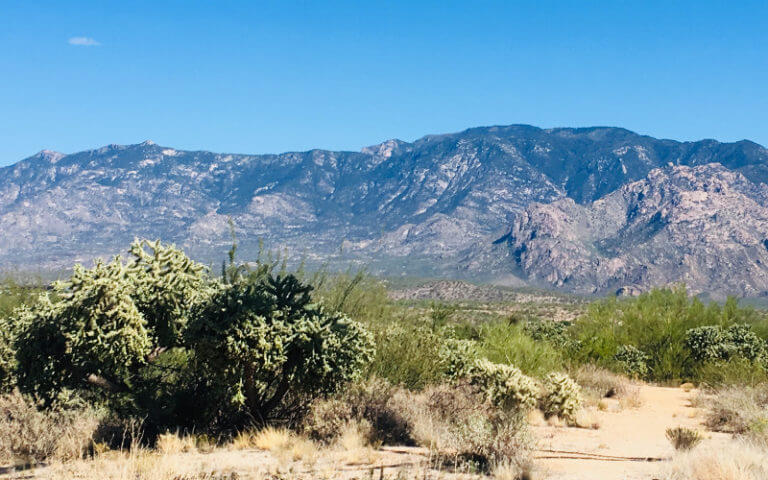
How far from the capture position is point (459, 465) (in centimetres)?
A: 941

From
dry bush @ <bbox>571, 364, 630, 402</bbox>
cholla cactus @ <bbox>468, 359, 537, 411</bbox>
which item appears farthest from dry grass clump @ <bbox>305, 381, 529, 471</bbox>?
dry bush @ <bbox>571, 364, 630, 402</bbox>

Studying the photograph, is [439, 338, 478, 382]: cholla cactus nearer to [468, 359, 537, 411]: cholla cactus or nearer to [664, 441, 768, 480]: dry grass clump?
[468, 359, 537, 411]: cholla cactus

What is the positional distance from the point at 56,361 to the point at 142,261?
6.32 feet

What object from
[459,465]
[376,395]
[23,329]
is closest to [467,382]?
[376,395]

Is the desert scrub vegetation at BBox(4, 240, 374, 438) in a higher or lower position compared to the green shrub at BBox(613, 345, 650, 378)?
higher

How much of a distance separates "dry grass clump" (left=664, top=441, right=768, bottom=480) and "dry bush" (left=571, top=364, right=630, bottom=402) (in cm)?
871

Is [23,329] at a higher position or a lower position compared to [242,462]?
higher

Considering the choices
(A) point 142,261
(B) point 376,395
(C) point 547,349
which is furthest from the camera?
(C) point 547,349

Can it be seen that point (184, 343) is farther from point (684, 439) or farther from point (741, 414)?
point (741, 414)

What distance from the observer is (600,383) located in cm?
1888

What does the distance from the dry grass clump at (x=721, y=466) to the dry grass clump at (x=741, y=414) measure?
207 cm

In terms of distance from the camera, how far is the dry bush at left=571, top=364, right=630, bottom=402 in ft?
59.5

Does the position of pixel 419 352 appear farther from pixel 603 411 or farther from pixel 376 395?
pixel 603 411

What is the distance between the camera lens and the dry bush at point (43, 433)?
10.3m
